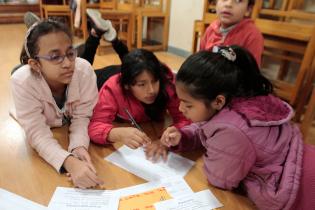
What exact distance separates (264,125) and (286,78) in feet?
5.25

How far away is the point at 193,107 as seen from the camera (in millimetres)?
867

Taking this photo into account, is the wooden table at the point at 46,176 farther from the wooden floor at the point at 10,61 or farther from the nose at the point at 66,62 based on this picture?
the nose at the point at 66,62

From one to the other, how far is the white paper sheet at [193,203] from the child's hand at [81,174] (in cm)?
21

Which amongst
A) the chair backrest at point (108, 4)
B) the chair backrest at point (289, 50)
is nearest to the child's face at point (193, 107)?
the chair backrest at point (289, 50)

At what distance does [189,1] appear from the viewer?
2.96 meters

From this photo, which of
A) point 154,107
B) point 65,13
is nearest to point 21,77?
point 154,107

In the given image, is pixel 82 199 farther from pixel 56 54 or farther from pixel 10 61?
pixel 10 61

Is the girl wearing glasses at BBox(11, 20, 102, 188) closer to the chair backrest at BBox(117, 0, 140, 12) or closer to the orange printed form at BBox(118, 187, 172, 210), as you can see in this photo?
the orange printed form at BBox(118, 187, 172, 210)

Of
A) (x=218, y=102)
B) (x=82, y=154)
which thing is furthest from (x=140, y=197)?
(x=218, y=102)

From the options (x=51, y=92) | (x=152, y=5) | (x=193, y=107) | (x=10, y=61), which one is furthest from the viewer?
(x=152, y=5)

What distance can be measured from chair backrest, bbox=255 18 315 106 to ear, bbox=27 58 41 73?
153 cm

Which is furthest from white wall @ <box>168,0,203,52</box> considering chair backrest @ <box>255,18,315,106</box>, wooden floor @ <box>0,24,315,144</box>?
chair backrest @ <box>255,18,315,106</box>

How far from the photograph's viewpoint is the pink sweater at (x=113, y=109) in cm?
113

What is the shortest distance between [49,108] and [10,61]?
5.75ft
